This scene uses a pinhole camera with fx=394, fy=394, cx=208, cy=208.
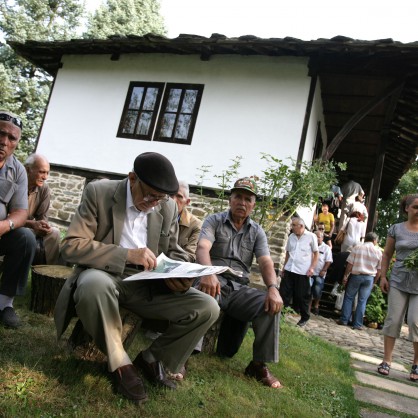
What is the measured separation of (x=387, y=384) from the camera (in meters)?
3.70

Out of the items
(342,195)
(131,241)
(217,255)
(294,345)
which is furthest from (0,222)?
(342,195)

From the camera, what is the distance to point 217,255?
11.2 ft

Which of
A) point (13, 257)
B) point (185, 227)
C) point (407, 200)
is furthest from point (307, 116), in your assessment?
point (13, 257)

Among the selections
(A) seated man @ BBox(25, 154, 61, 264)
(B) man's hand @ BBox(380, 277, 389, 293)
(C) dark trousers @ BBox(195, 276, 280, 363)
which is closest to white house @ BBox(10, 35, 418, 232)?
(B) man's hand @ BBox(380, 277, 389, 293)

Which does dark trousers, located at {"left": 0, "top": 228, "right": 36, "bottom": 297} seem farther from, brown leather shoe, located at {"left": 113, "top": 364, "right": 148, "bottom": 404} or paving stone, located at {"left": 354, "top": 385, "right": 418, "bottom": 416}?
paving stone, located at {"left": 354, "top": 385, "right": 418, "bottom": 416}

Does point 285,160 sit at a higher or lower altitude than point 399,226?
higher

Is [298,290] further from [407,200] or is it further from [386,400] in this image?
[386,400]

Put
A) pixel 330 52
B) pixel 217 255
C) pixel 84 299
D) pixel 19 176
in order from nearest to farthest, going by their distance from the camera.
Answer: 1. pixel 84 299
2. pixel 19 176
3. pixel 217 255
4. pixel 330 52

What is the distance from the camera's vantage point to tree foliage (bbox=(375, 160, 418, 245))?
Result: 24688 millimetres

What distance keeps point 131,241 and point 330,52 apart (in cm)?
645

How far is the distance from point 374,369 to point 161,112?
6976mm

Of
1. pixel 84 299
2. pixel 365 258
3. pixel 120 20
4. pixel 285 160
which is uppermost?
pixel 120 20

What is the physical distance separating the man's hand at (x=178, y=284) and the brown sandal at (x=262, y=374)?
1.11 metres

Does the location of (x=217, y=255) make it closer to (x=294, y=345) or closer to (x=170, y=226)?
(x=170, y=226)
